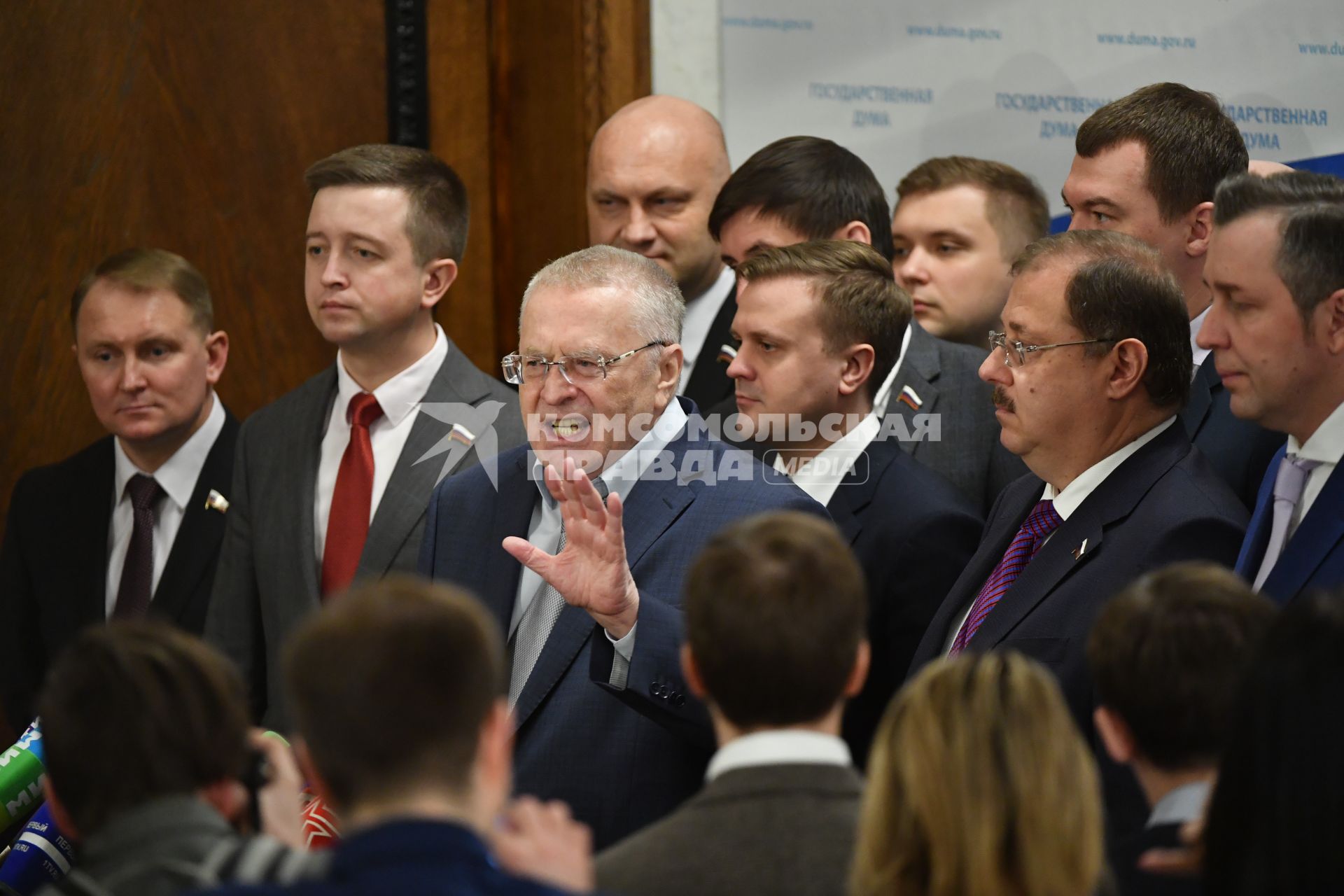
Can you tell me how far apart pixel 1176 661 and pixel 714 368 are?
250 centimetres

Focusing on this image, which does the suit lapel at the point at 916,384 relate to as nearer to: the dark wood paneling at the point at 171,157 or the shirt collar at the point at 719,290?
the shirt collar at the point at 719,290

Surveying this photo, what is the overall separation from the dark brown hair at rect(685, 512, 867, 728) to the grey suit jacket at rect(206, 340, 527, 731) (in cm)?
184

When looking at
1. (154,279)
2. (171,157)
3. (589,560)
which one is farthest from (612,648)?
(171,157)

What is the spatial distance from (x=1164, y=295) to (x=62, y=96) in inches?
133

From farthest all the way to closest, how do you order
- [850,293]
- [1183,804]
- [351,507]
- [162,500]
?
[162,500]
[351,507]
[850,293]
[1183,804]

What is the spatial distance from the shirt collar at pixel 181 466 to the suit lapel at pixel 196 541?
0.09ft

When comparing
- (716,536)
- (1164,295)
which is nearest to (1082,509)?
(1164,295)

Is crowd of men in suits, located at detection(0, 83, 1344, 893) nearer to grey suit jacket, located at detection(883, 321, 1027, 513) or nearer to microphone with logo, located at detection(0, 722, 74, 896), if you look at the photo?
grey suit jacket, located at detection(883, 321, 1027, 513)

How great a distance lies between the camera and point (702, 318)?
4582 mm

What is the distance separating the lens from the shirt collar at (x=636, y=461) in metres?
3.21

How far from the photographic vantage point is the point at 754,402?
12.3 feet

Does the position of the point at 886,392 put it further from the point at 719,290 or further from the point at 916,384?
the point at 719,290

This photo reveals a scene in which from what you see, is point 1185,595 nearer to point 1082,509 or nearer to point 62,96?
point 1082,509

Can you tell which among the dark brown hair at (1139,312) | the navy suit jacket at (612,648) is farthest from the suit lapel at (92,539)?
the dark brown hair at (1139,312)
